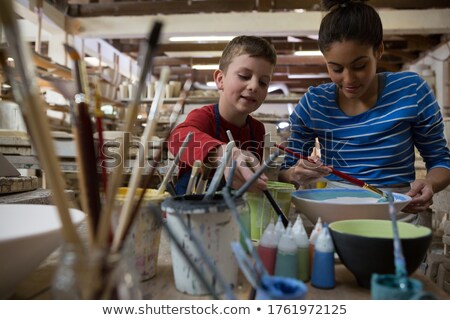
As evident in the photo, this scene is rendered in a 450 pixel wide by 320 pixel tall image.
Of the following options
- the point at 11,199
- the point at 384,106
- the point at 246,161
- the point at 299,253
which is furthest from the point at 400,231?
the point at 11,199

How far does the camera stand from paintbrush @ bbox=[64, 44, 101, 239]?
447 mm

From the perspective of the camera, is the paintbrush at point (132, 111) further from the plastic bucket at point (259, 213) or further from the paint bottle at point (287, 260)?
the plastic bucket at point (259, 213)

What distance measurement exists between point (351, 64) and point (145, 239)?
0.90 m

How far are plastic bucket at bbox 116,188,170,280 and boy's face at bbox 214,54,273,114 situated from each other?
0.78 metres

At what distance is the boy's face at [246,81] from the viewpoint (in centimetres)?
138

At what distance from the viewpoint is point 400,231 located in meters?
0.64

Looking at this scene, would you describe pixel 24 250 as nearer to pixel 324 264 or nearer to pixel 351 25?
pixel 324 264

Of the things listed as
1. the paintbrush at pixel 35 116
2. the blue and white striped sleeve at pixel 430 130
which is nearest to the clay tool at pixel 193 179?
the paintbrush at pixel 35 116

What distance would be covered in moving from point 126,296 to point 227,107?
114 cm

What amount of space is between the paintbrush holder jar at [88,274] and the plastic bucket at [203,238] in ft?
0.52

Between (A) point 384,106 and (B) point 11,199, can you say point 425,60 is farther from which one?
(B) point 11,199

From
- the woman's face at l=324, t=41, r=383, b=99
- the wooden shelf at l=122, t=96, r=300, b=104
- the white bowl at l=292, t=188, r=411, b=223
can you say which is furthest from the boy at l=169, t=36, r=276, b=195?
the wooden shelf at l=122, t=96, r=300, b=104

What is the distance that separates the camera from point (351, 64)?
1221 millimetres

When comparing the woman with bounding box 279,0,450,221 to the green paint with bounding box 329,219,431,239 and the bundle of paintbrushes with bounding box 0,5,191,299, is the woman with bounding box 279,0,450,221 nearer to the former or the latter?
the green paint with bounding box 329,219,431,239
